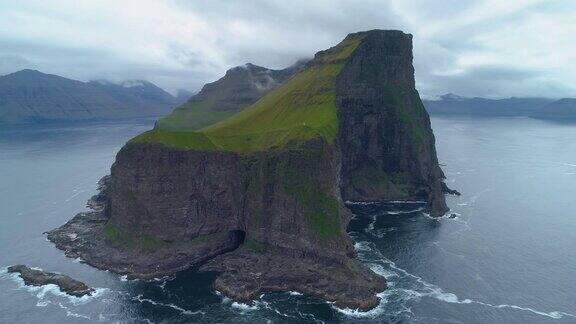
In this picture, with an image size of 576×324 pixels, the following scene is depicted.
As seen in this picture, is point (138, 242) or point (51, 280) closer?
point (51, 280)

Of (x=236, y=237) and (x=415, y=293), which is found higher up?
(x=236, y=237)

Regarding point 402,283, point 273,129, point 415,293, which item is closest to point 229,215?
point 273,129

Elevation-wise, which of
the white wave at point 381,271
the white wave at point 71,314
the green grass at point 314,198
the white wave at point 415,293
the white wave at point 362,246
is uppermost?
the green grass at point 314,198

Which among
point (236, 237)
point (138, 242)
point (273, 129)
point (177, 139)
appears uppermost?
point (273, 129)

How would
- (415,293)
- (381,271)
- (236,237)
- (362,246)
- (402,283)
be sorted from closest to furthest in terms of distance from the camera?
(415,293), (402,283), (381,271), (362,246), (236,237)

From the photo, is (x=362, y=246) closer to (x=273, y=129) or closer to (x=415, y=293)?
(x=415, y=293)

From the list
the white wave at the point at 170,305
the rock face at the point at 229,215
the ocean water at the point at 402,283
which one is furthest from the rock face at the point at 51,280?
the white wave at the point at 170,305

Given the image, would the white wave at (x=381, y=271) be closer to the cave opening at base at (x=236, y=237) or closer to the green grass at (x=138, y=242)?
the cave opening at base at (x=236, y=237)

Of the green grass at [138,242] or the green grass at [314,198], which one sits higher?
the green grass at [314,198]

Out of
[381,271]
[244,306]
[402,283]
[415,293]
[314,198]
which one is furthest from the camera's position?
[314,198]
